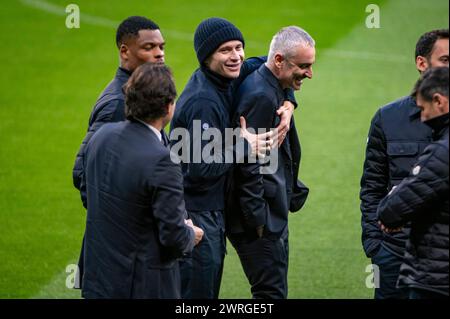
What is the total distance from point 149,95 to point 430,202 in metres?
1.52

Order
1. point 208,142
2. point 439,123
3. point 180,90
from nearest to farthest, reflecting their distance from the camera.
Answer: point 439,123 < point 208,142 < point 180,90

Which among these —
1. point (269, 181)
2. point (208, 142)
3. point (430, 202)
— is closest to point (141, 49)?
point (208, 142)

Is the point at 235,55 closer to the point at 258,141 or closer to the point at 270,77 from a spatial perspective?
the point at 270,77

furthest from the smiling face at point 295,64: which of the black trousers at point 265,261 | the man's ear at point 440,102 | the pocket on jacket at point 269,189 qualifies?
the man's ear at point 440,102

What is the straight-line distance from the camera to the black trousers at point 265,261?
614cm

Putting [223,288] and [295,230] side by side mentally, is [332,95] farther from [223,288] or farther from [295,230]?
[223,288]

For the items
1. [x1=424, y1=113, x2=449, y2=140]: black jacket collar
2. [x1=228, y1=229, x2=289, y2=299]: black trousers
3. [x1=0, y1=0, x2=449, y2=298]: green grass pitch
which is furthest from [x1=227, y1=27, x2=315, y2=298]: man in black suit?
[x1=0, y1=0, x2=449, y2=298]: green grass pitch

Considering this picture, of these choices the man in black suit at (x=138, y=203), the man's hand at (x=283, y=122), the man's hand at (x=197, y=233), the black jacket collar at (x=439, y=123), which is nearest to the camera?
the man in black suit at (x=138, y=203)

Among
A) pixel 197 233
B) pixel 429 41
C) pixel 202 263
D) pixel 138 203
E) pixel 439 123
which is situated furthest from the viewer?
pixel 429 41

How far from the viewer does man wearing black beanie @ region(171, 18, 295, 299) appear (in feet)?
18.7

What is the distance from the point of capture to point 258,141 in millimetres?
5785

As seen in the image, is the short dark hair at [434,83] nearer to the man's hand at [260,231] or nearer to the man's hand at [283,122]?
the man's hand at [283,122]

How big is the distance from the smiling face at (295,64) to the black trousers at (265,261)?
991 millimetres
